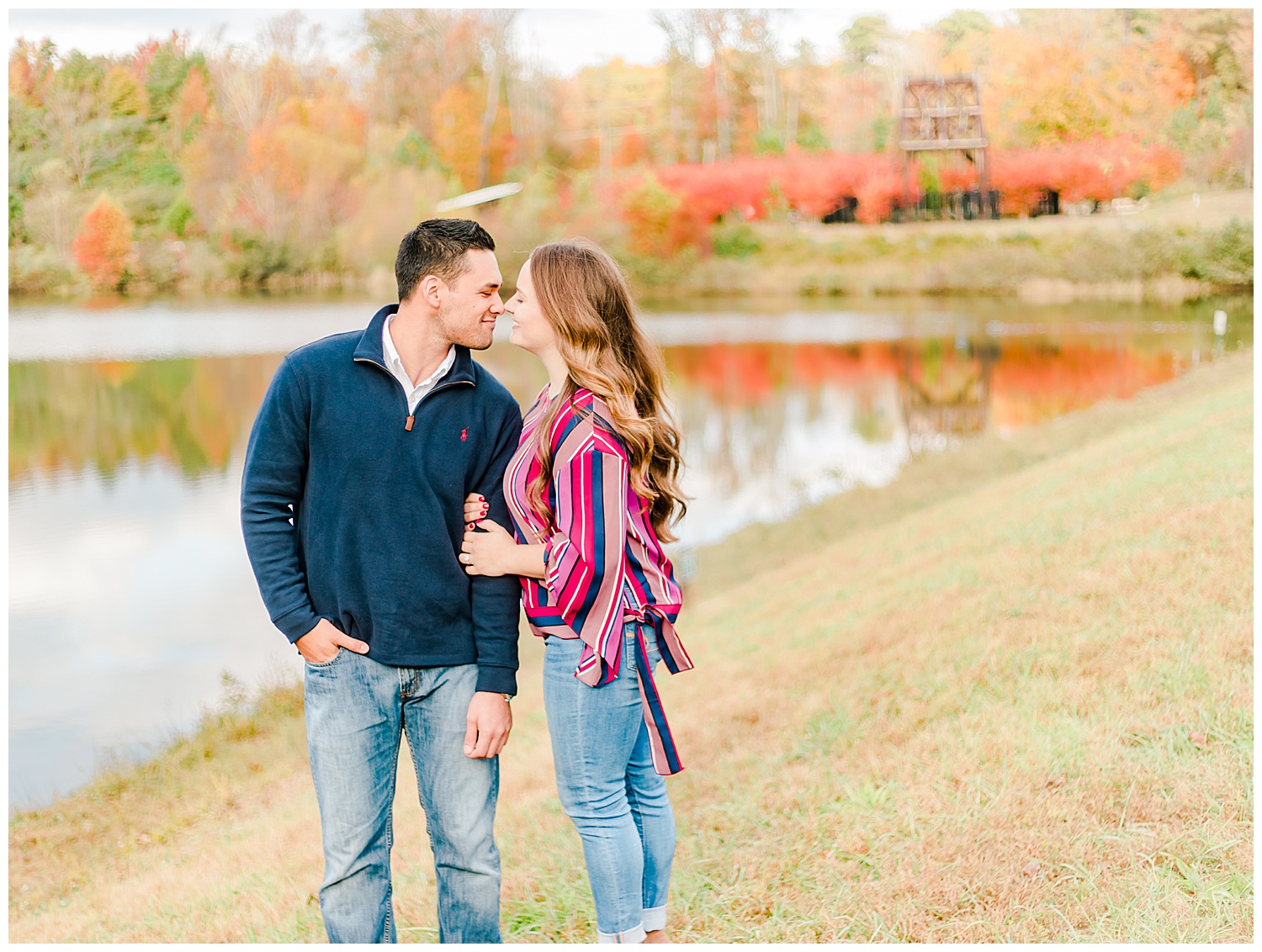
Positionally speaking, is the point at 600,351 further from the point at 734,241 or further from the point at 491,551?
the point at 734,241

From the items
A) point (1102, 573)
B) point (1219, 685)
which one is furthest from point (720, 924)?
point (1102, 573)

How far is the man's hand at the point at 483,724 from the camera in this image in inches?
73.1

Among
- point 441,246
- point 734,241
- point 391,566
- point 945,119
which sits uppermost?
point 945,119

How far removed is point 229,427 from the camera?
17984 millimetres

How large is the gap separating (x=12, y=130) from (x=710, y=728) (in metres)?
22.1

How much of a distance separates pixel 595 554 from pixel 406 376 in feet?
1.66

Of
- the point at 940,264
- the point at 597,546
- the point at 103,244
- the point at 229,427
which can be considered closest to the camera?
the point at 597,546

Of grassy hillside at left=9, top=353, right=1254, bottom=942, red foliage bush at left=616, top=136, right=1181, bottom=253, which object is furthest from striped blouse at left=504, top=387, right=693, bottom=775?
red foliage bush at left=616, top=136, right=1181, bottom=253

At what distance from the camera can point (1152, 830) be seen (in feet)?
7.41

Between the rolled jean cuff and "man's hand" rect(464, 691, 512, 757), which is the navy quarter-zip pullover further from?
the rolled jean cuff

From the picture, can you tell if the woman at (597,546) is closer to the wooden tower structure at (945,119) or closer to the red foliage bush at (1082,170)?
the red foliage bush at (1082,170)

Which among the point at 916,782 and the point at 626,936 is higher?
the point at 626,936

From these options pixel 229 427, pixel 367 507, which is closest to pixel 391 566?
pixel 367 507

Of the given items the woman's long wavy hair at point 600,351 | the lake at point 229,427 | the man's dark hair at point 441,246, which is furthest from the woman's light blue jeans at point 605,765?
the lake at point 229,427
